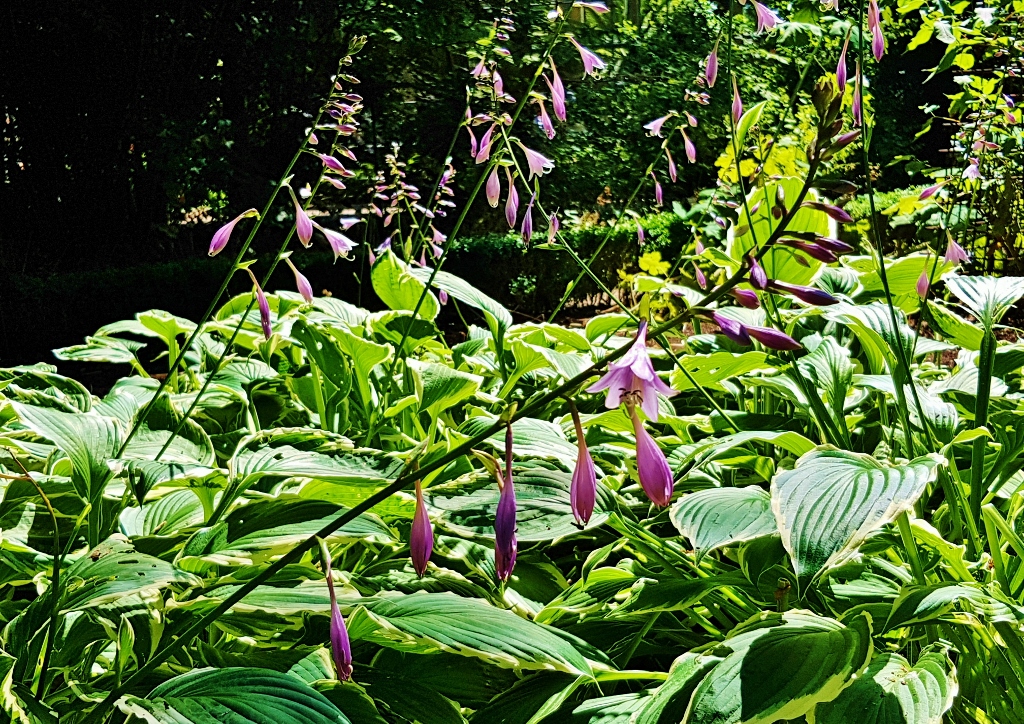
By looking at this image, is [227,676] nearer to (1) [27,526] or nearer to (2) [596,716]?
(2) [596,716]

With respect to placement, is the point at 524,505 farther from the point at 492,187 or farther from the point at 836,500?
the point at 492,187

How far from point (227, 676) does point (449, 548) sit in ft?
2.04

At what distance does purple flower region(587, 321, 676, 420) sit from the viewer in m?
0.80

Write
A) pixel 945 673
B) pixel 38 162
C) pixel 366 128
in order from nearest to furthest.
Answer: pixel 945 673 → pixel 38 162 → pixel 366 128

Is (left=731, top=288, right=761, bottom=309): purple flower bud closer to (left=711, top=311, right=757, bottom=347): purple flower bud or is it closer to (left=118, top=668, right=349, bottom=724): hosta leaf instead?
(left=711, top=311, right=757, bottom=347): purple flower bud

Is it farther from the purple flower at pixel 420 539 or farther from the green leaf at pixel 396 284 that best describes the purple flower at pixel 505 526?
the green leaf at pixel 396 284

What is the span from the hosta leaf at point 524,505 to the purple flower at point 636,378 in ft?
1.63

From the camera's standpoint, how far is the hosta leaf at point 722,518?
3.88 ft

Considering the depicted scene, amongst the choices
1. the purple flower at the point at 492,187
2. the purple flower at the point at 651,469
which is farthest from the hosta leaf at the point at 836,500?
the purple flower at the point at 492,187

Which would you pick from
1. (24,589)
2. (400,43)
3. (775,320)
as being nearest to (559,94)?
(775,320)

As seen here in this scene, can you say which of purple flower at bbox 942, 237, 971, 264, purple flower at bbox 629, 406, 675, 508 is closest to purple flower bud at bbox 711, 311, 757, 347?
purple flower at bbox 629, 406, 675, 508

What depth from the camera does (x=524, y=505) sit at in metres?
1.33

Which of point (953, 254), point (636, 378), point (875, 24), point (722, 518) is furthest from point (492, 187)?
point (636, 378)

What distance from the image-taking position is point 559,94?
182 cm
